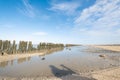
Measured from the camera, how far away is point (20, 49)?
133 ft

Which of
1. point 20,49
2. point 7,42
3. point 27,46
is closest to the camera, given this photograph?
point 7,42

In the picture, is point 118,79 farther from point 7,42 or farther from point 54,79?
point 7,42

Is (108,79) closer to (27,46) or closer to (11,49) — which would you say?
(11,49)

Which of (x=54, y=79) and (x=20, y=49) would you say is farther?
(x=20, y=49)

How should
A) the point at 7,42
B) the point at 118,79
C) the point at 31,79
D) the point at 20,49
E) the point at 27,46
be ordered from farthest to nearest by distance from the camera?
1. the point at 27,46
2. the point at 20,49
3. the point at 7,42
4. the point at 31,79
5. the point at 118,79

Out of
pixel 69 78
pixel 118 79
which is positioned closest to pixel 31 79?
pixel 69 78

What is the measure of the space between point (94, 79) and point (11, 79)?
8203 millimetres

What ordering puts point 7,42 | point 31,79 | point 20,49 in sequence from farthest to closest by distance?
point 20,49 < point 7,42 < point 31,79

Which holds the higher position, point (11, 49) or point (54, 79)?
point (11, 49)

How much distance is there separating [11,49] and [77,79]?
29.5 metres

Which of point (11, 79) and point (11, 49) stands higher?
point (11, 49)

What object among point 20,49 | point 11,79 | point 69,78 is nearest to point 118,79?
point 69,78

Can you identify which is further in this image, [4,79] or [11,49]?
[11,49]

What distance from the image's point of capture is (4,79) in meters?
12.0
